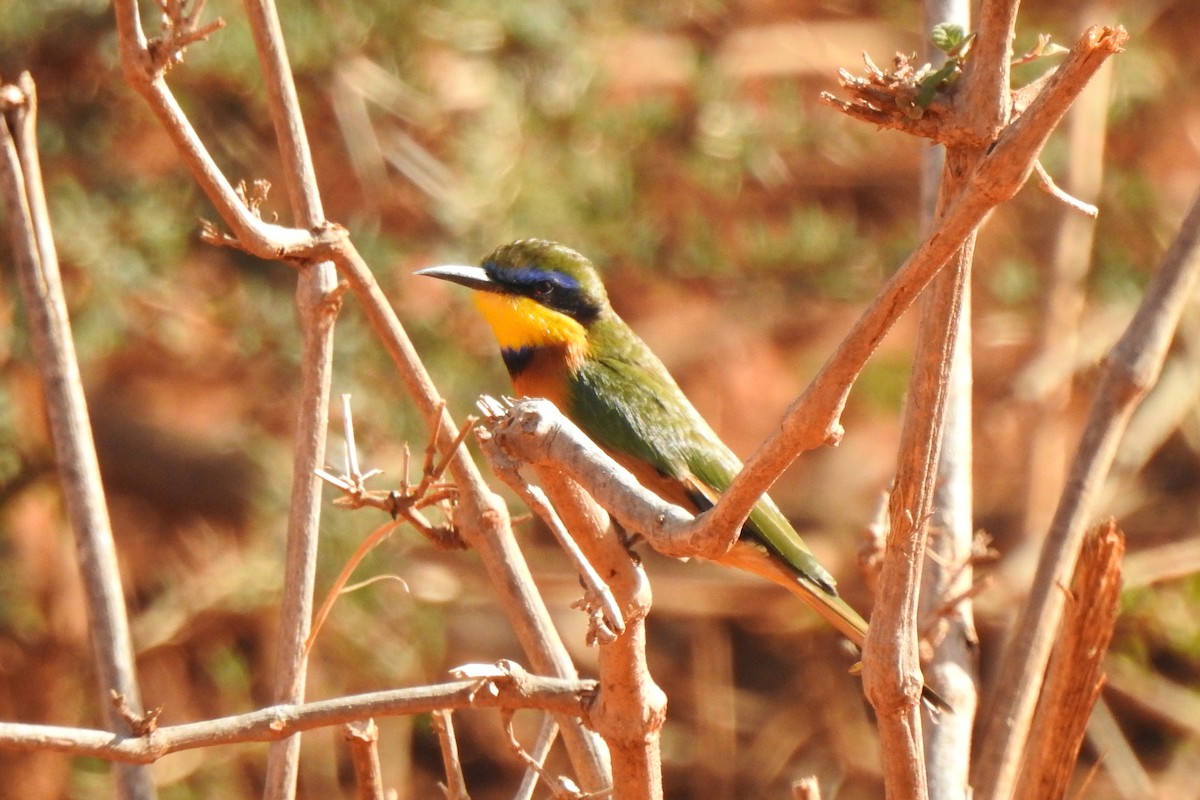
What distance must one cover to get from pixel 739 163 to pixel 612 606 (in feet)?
11.8

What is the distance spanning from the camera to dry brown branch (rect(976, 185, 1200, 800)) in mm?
1538

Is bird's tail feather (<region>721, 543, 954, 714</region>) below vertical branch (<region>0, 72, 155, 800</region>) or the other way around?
below

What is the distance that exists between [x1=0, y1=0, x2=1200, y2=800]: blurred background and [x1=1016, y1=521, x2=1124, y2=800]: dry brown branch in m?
1.90

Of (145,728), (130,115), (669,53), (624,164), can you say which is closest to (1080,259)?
(624,164)

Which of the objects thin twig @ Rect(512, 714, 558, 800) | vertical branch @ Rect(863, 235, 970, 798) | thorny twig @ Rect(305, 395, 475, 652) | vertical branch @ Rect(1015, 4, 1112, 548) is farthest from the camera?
vertical branch @ Rect(1015, 4, 1112, 548)

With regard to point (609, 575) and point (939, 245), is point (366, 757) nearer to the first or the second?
point (609, 575)

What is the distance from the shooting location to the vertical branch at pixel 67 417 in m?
1.45

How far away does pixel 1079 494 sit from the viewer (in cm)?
156

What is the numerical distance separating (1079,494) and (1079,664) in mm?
228

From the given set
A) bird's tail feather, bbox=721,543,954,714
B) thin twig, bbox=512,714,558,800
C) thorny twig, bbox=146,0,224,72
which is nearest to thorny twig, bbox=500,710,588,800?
thin twig, bbox=512,714,558,800

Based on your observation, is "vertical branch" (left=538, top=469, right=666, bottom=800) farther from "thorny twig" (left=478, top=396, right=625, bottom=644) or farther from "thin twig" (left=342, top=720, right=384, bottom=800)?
"thin twig" (left=342, top=720, right=384, bottom=800)

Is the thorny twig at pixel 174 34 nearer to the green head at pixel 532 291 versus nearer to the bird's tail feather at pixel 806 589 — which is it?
the bird's tail feather at pixel 806 589

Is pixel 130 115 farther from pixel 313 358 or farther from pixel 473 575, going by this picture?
pixel 313 358

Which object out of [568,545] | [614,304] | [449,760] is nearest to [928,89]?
[568,545]
